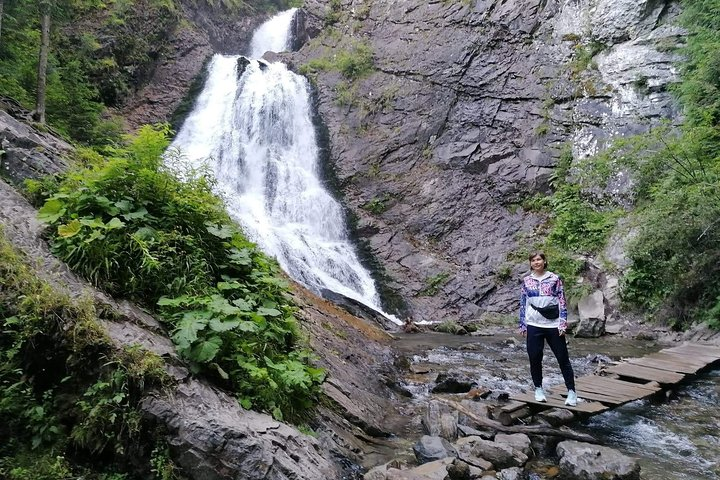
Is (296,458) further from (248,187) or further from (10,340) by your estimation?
(248,187)

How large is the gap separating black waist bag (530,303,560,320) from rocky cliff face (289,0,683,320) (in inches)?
471

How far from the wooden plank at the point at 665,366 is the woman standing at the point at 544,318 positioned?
2926 mm

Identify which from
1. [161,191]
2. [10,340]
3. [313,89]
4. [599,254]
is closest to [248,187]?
[313,89]

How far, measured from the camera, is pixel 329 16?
104 ft

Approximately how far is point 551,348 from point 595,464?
1509 mm

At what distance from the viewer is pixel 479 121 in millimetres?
22172

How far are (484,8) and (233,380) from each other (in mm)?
26205

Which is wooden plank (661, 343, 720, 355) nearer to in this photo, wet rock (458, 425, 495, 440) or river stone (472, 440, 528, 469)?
wet rock (458, 425, 495, 440)

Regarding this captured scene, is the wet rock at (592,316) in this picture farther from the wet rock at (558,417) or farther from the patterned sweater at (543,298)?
the patterned sweater at (543,298)

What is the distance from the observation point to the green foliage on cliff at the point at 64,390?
2945 mm

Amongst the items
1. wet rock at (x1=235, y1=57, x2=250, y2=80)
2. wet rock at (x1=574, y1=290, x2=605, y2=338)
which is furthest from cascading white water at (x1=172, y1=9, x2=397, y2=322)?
wet rock at (x1=574, y1=290, x2=605, y2=338)

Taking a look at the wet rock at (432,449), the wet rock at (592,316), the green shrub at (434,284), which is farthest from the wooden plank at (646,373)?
the green shrub at (434,284)

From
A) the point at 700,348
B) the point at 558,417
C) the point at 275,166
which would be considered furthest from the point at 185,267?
the point at 275,166

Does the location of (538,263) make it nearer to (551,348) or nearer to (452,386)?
(551,348)
